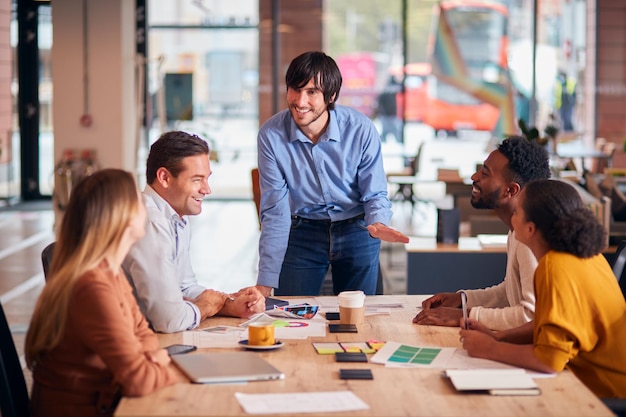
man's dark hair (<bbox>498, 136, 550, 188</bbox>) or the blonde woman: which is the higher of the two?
man's dark hair (<bbox>498, 136, 550, 188</bbox>)

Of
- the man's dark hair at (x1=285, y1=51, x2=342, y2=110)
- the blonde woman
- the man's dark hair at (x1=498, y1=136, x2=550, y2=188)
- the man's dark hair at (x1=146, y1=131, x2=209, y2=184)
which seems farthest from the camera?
the man's dark hair at (x1=285, y1=51, x2=342, y2=110)

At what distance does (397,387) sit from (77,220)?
893 mm

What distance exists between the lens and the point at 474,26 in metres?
15.0

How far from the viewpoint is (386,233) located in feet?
11.7

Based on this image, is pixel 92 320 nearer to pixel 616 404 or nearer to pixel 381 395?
pixel 381 395

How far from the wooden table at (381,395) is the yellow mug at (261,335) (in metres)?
0.05

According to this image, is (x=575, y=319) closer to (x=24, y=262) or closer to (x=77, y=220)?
(x=77, y=220)

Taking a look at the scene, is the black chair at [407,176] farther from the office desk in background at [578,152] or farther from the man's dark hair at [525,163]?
the man's dark hair at [525,163]

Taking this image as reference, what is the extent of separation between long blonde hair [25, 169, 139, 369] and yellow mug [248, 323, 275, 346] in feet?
1.78

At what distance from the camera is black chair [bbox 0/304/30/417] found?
2.56 meters

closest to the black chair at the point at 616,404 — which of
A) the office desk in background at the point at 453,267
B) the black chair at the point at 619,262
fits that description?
the black chair at the point at 619,262

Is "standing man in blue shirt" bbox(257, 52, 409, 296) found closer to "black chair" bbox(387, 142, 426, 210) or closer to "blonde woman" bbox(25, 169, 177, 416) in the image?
"blonde woman" bbox(25, 169, 177, 416)

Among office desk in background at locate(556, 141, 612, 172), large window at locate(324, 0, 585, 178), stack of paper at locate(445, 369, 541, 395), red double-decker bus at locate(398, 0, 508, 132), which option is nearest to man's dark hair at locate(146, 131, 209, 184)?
stack of paper at locate(445, 369, 541, 395)

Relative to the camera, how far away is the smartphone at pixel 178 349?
8.80 feet
